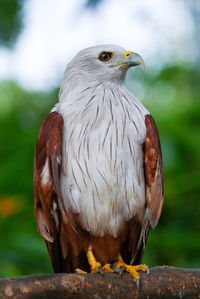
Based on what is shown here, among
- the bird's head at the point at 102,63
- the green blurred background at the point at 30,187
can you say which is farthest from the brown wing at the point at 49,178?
the green blurred background at the point at 30,187

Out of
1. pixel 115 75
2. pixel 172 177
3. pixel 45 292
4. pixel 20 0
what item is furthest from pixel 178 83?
pixel 45 292

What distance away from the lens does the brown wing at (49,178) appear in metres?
3.75

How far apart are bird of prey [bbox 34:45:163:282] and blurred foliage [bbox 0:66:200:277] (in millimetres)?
1452

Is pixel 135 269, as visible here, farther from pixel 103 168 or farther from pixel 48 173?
pixel 48 173

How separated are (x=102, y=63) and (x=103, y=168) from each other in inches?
40.8

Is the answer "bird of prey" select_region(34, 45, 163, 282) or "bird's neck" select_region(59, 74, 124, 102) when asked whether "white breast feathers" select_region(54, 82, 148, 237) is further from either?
"bird's neck" select_region(59, 74, 124, 102)

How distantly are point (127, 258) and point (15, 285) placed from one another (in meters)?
1.45

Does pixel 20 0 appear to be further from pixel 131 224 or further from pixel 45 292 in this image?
pixel 45 292

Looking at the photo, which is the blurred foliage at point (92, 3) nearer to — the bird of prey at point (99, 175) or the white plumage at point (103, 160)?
the bird of prey at point (99, 175)

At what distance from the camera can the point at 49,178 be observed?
378cm

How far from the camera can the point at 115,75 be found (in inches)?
164

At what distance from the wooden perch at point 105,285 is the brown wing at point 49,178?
681 mm

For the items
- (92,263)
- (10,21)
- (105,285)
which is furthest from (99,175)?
(10,21)

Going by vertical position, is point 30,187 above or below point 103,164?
below
